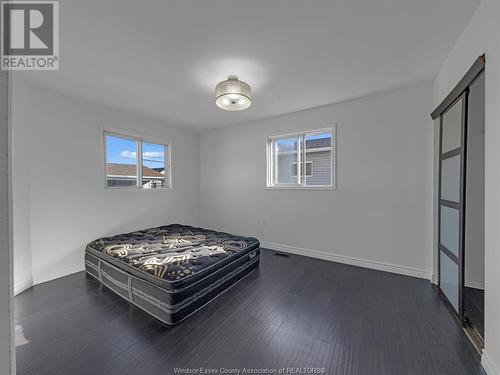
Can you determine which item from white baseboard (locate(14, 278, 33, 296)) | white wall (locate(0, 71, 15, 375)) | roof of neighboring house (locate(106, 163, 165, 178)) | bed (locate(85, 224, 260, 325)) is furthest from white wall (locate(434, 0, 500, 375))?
roof of neighboring house (locate(106, 163, 165, 178))

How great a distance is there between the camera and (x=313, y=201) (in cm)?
348

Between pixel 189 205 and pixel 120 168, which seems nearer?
pixel 120 168

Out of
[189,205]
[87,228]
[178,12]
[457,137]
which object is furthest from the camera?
[189,205]

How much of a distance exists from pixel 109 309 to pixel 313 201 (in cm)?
305

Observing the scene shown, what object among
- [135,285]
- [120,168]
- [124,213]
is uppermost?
[120,168]

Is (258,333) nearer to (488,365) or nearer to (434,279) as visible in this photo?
(488,365)

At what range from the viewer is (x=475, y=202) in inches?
91.2

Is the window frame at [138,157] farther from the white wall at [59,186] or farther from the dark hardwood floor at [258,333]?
the dark hardwood floor at [258,333]

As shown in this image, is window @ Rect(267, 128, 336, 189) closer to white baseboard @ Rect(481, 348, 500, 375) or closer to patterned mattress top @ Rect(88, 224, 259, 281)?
patterned mattress top @ Rect(88, 224, 259, 281)

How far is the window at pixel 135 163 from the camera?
3.42m

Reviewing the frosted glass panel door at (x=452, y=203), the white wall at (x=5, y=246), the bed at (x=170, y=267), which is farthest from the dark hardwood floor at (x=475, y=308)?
the white wall at (x=5, y=246)

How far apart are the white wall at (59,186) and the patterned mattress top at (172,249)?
0.38 m

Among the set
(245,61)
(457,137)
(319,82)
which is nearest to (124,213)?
(245,61)

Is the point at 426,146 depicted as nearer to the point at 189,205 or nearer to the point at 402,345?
the point at 402,345
